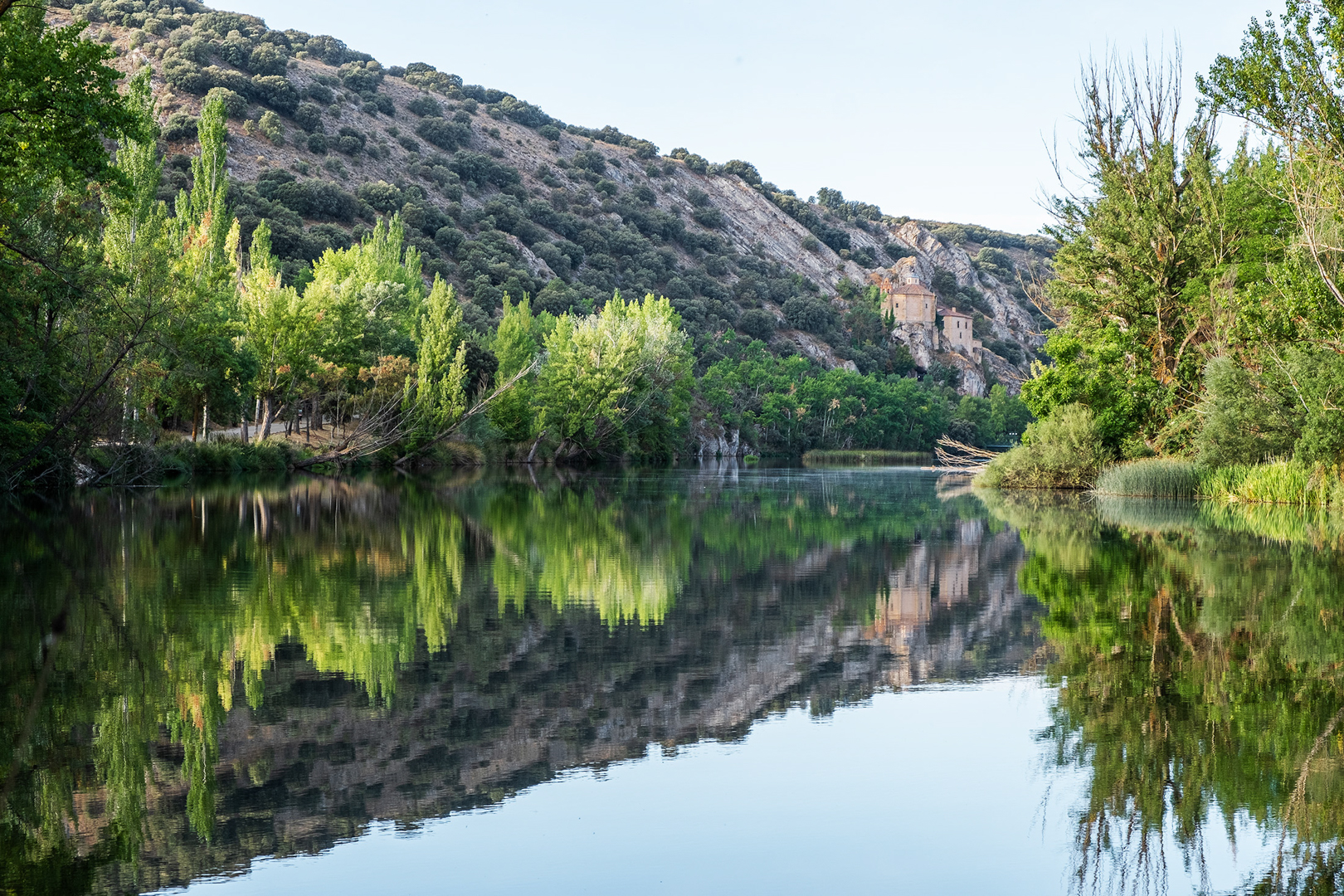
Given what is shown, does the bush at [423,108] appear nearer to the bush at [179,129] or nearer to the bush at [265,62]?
the bush at [265,62]

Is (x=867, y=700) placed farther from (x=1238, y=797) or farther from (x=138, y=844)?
(x=138, y=844)

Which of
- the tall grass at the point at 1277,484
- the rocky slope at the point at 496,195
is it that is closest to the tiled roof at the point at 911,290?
the rocky slope at the point at 496,195

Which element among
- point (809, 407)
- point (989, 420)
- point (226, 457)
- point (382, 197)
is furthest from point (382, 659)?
point (989, 420)

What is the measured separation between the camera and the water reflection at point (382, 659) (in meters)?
5.39

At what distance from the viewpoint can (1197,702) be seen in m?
7.35

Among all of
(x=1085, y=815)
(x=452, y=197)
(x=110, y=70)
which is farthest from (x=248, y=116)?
(x=1085, y=815)

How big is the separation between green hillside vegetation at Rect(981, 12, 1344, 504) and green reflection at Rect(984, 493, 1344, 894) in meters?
10.6

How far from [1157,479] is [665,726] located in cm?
2872

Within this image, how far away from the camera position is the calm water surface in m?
4.84

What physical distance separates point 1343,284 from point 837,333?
10563 cm

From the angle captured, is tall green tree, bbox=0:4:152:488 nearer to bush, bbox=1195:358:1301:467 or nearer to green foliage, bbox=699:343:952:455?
bush, bbox=1195:358:1301:467

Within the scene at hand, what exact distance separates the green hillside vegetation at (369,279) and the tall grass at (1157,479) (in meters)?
21.7

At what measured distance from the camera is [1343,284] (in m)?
24.0

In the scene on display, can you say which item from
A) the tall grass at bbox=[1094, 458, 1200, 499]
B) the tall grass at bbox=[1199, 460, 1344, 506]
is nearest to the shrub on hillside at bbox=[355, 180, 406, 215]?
the tall grass at bbox=[1094, 458, 1200, 499]
